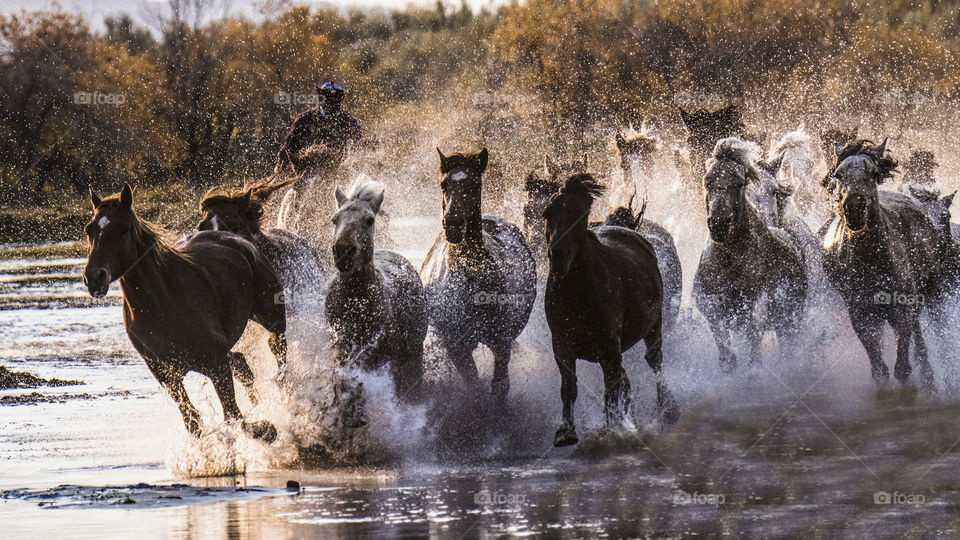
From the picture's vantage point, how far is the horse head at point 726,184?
12.2 metres

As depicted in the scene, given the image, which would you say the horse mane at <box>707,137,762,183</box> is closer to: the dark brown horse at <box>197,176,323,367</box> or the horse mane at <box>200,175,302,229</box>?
the dark brown horse at <box>197,176,323,367</box>

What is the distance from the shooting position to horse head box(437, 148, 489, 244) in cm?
1116

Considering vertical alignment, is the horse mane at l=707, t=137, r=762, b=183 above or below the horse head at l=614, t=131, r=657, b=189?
below

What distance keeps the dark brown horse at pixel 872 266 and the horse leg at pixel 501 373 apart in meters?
2.67

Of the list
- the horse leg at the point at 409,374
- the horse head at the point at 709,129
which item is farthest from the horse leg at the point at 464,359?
the horse head at the point at 709,129

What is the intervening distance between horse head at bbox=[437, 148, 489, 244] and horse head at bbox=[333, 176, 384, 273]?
45cm

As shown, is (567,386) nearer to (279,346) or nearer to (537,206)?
(279,346)

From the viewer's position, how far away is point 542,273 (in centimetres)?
1344

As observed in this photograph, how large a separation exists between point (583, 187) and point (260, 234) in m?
3.02

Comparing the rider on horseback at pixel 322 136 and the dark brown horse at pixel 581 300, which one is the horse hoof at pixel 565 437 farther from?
the rider on horseback at pixel 322 136

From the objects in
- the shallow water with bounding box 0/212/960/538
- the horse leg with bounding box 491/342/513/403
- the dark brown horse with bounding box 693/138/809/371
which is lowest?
the shallow water with bounding box 0/212/960/538

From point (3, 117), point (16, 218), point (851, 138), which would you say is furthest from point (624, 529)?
point (3, 117)

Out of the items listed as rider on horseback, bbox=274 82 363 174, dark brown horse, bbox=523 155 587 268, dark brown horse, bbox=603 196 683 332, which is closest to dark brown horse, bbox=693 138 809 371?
dark brown horse, bbox=603 196 683 332

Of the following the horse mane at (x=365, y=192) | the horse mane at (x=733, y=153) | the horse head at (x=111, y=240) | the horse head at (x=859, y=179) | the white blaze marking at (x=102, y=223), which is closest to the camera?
the horse head at (x=111, y=240)
